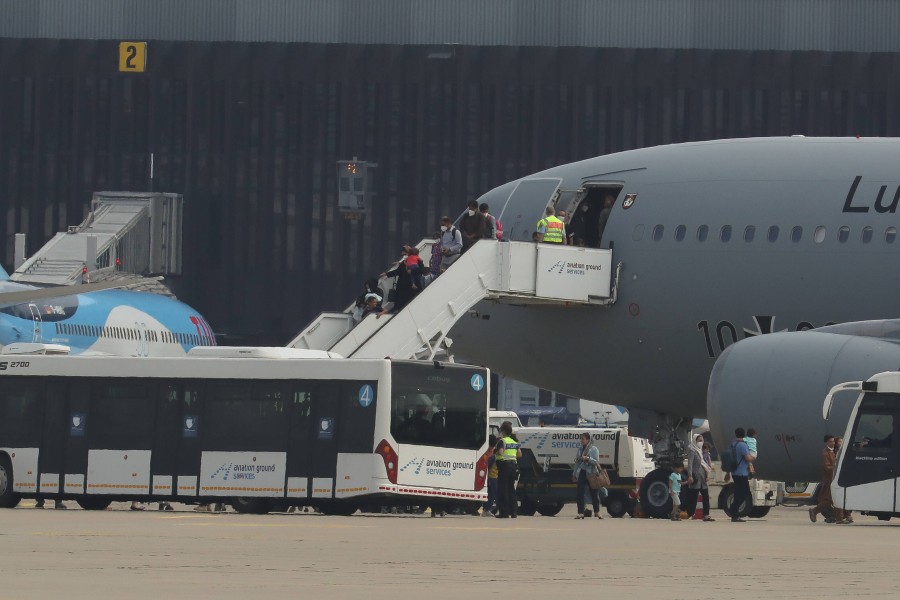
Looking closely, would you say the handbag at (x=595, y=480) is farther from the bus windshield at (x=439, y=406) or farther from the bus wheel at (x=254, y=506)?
the bus wheel at (x=254, y=506)

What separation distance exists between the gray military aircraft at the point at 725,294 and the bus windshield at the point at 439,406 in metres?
3.79

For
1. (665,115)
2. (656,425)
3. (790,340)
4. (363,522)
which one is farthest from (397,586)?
(665,115)

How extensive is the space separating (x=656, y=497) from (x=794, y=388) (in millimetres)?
5414

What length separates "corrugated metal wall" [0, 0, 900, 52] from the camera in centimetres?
7569

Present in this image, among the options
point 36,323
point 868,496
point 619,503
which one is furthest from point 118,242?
point 868,496

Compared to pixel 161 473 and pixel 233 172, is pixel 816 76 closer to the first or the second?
pixel 233 172

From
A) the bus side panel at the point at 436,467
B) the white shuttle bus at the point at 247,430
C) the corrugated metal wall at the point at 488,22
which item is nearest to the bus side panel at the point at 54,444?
the white shuttle bus at the point at 247,430

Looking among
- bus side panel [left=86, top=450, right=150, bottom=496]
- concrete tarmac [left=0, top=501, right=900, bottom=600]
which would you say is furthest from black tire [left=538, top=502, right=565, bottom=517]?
concrete tarmac [left=0, top=501, right=900, bottom=600]

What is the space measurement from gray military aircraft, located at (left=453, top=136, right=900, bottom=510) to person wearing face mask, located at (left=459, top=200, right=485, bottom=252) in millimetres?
1259

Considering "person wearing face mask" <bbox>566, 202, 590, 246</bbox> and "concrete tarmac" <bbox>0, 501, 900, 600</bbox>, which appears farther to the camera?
"person wearing face mask" <bbox>566, 202, 590, 246</bbox>

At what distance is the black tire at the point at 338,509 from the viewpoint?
1157 inches

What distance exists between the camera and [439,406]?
2900 centimetres

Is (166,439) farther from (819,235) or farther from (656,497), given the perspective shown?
(819,235)

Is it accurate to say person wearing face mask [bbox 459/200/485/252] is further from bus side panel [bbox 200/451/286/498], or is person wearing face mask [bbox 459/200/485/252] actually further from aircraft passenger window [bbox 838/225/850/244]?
aircraft passenger window [bbox 838/225/850/244]
